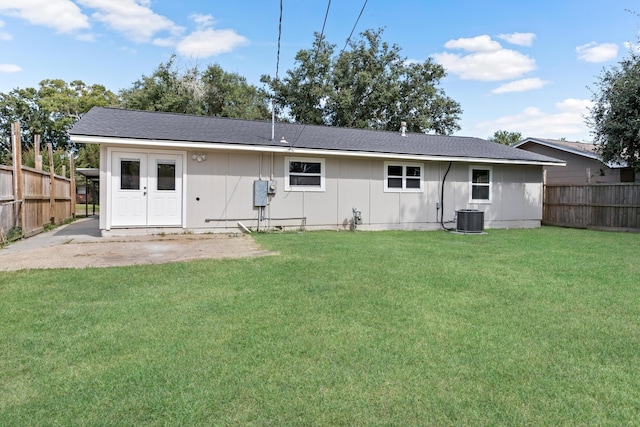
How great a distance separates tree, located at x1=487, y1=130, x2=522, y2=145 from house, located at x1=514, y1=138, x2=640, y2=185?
16287 millimetres

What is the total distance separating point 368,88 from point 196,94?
37.9ft

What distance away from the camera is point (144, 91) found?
2509 cm

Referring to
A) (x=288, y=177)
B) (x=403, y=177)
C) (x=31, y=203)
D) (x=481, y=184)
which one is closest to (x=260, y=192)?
(x=288, y=177)

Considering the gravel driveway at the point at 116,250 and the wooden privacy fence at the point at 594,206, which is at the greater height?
the wooden privacy fence at the point at 594,206

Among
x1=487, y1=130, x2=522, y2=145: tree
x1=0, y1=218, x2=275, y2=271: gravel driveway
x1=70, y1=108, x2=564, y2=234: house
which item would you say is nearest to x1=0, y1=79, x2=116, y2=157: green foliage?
x1=70, y1=108, x2=564, y2=234: house

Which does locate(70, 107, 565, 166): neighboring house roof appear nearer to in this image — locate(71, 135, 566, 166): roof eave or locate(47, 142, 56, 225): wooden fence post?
locate(71, 135, 566, 166): roof eave

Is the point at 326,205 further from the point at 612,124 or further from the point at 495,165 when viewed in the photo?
the point at 612,124

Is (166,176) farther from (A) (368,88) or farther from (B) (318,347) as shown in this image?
(A) (368,88)

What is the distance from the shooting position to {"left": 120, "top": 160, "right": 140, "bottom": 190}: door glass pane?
30.6 feet

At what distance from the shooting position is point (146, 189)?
952 centimetres

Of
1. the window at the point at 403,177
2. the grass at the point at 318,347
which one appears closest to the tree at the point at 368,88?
the window at the point at 403,177

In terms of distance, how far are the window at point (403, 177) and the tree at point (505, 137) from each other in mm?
26398

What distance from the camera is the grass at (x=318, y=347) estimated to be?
2.16 metres

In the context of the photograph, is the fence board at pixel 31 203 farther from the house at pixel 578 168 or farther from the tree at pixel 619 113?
the house at pixel 578 168
